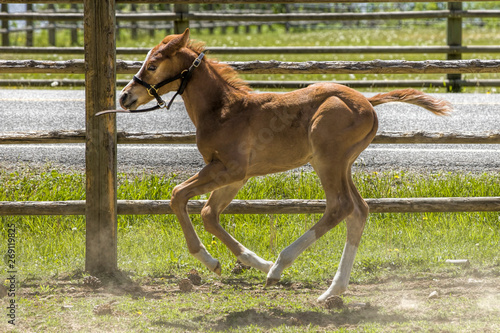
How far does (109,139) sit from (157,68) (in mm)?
1178

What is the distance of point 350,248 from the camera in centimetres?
434

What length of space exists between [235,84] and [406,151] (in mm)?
3924

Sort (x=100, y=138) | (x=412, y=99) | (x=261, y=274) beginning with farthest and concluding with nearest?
(x=261, y=274), (x=100, y=138), (x=412, y=99)

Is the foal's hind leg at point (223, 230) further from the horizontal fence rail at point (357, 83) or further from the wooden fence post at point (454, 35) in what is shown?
the wooden fence post at point (454, 35)

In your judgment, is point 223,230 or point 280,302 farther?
point 280,302

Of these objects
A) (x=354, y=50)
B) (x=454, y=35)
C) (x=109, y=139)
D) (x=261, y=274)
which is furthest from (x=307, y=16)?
(x=261, y=274)

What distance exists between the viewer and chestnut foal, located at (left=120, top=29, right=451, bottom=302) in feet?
13.3

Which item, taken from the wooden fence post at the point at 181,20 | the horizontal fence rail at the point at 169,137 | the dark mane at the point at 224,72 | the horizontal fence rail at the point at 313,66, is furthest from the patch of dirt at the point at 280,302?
the wooden fence post at the point at 181,20

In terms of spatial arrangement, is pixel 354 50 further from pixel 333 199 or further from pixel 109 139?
pixel 333 199

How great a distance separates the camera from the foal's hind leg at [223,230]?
408cm

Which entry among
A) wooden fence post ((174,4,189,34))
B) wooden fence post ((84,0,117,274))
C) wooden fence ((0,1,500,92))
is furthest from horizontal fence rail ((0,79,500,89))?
wooden fence post ((84,0,117,274))

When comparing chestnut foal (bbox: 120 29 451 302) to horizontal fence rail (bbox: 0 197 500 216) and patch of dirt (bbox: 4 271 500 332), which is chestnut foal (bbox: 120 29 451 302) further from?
horizontal fence rail (bbox: 0 197 500 216)

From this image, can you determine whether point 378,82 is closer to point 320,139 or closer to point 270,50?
point 270,50

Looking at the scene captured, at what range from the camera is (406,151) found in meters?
7.72
